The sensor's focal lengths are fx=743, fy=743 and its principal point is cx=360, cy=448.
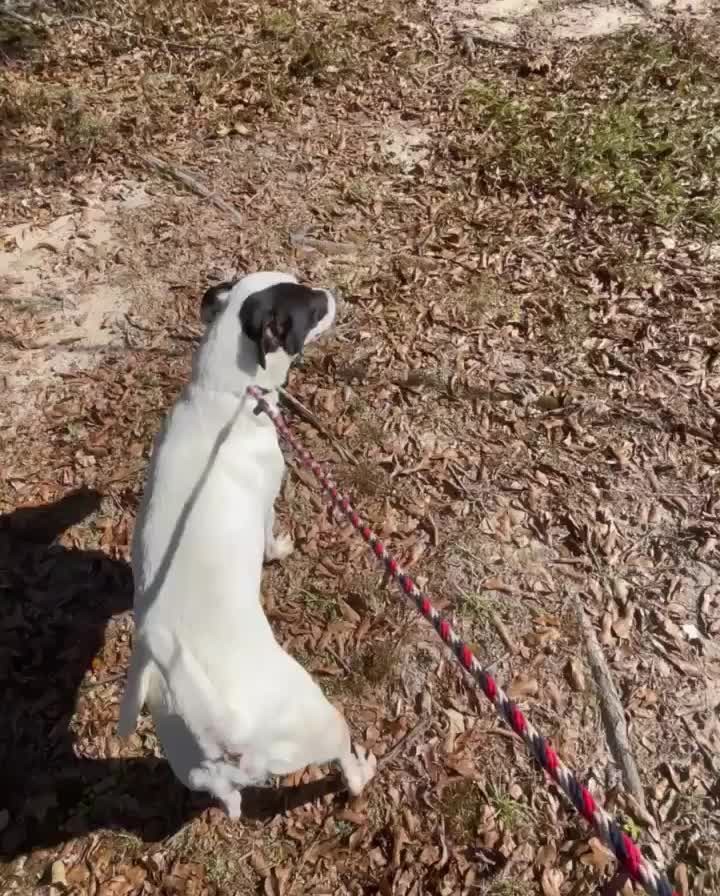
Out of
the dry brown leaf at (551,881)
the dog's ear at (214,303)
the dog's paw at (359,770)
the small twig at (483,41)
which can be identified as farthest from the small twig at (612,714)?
the small twig at (483,41)

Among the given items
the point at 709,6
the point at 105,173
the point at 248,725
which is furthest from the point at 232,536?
the point at 709,6

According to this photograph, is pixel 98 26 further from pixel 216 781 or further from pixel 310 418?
pixel 216 781

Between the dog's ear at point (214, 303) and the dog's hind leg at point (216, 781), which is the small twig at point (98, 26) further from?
the dog's hind leg at point (216, 781)

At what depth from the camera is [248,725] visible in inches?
98.7

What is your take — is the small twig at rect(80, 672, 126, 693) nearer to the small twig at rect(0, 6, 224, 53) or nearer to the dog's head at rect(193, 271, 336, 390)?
the dog's head at rect(193, 271, 336, 390)

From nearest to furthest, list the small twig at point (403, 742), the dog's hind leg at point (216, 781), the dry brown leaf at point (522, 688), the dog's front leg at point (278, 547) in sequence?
A: 1. the dog's hind leg at point (216, 781)
2. the small twig at point (403, 742)
3. the dry brown leaf at point (522, 688)
4. the dog's front leg at point (278, 547)

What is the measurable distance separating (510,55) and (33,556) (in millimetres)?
5889

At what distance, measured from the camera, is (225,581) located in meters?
2.74

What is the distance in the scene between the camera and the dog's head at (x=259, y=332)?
3229mm

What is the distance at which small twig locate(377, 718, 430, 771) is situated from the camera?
351 centimetres

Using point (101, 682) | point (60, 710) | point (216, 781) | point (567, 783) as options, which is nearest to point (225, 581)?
point (216, 781)

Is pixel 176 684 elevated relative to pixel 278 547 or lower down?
elevated

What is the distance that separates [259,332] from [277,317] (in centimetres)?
10

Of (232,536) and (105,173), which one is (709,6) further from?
(232,536)
